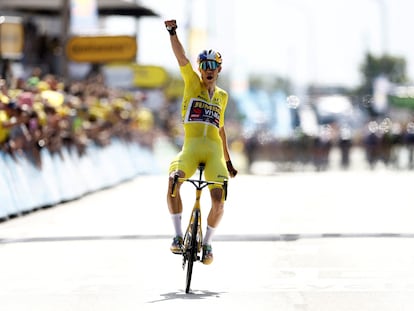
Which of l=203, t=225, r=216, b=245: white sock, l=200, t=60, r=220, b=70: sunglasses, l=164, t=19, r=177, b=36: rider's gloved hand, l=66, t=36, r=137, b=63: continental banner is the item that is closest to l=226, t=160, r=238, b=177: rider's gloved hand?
l=203, t=225, r=216, b=245: white sock

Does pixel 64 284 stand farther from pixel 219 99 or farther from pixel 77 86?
pixel 77 86

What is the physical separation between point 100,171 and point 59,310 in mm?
20097

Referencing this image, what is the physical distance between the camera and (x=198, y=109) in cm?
1259

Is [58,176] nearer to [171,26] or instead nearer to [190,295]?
[171,26]

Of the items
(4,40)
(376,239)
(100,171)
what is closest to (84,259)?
(376,239)

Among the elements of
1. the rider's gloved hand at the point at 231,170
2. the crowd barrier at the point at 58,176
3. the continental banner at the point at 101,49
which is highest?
the continental banner at the point at 101,49

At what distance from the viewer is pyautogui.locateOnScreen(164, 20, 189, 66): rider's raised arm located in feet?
41.5

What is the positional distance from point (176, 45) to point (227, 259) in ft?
8.20

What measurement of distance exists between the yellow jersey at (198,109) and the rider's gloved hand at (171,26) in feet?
1.08

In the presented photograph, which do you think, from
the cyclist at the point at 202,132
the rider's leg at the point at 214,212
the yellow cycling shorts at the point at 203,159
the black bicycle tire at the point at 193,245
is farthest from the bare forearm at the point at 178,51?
the black bicycle tire at the point at 193,245

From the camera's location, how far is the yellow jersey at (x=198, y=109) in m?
12.5

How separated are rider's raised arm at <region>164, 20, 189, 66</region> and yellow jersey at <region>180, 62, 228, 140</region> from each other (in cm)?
6

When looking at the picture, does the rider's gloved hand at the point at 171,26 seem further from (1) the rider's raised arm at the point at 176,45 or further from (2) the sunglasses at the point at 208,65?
(2) the sunglasses at the point at 208,65

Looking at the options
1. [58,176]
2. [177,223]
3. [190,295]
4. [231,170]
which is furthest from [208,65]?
[58,176]
